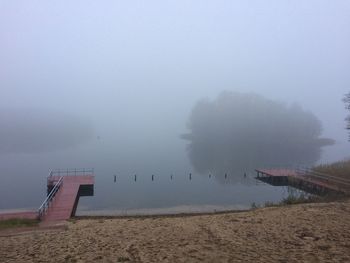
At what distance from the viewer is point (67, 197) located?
28469 mm

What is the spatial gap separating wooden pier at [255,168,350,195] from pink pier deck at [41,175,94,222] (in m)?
16.8

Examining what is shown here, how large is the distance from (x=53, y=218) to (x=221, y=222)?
11160mm

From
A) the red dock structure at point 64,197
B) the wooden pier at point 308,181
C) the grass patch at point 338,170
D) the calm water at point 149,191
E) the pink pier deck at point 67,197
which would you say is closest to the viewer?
the red dock structure at point 64,197

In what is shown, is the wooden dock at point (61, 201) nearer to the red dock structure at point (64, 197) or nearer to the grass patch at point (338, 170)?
the red dock structure at point (64, 197)

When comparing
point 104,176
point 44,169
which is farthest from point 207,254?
point 44,169

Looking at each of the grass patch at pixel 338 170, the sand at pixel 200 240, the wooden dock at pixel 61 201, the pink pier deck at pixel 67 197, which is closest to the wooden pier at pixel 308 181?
the grass patch at pixel 338 170

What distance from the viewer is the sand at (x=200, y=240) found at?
29.6ft

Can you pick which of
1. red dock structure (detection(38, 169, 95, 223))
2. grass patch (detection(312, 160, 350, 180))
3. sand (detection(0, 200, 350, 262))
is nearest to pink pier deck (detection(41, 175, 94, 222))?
red dock structure (detection(38, 169, 95, 223))

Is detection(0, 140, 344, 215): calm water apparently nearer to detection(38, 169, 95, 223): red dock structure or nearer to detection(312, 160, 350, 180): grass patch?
detection(38, 169, 95, 223): red dock structure

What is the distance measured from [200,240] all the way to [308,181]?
27531mm

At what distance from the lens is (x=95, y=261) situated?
8961 millimetres

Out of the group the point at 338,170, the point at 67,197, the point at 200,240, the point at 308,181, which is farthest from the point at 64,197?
the point at 338,170

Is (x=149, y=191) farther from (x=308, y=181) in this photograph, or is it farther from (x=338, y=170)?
(x=338, y=170)

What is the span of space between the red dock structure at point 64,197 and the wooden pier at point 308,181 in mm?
16852
